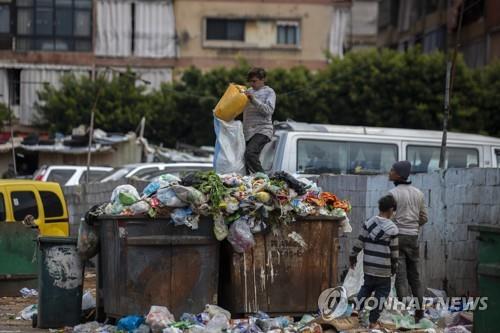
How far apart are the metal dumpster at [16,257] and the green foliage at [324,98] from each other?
13976mm

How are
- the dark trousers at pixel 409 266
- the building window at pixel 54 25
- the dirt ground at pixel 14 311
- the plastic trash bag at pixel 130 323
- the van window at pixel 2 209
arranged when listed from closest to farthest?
the plastic trash bag at pixel 130 323
the dark trousers at pixel 409 266
the dirt ground at pixel 14 311
the van window at pixel 2 209
the building window at pixel 54 25

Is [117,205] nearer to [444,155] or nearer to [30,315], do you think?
[30,315]

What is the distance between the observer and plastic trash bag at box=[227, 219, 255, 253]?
9.54 m

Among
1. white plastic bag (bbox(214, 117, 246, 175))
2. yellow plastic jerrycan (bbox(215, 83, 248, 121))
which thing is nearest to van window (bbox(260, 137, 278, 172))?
white plastic bag (bbox(214, 117, 246, 175))

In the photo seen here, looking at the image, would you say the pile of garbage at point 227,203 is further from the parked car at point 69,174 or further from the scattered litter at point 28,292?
the parked car at point 69,174

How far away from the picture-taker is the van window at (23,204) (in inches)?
583

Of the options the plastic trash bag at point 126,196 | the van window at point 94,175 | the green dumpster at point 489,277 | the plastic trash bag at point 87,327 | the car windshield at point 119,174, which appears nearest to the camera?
the green dumpster at point 489,277

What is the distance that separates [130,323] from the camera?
934cm

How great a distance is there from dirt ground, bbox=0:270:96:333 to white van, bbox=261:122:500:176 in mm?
3358

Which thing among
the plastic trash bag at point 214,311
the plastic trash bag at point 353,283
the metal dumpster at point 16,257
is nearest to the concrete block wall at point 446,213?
the plastic trash bag at point 353,283

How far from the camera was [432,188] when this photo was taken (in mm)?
12258

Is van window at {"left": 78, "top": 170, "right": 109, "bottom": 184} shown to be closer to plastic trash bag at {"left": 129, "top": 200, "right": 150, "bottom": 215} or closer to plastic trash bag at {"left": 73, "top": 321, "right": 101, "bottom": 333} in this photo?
plastic trash bag at {"left": 73, "top": 321, "right": 101, "bottom": 333}

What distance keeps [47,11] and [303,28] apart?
10740 millimetres

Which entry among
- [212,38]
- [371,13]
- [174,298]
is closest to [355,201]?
[174,298]
